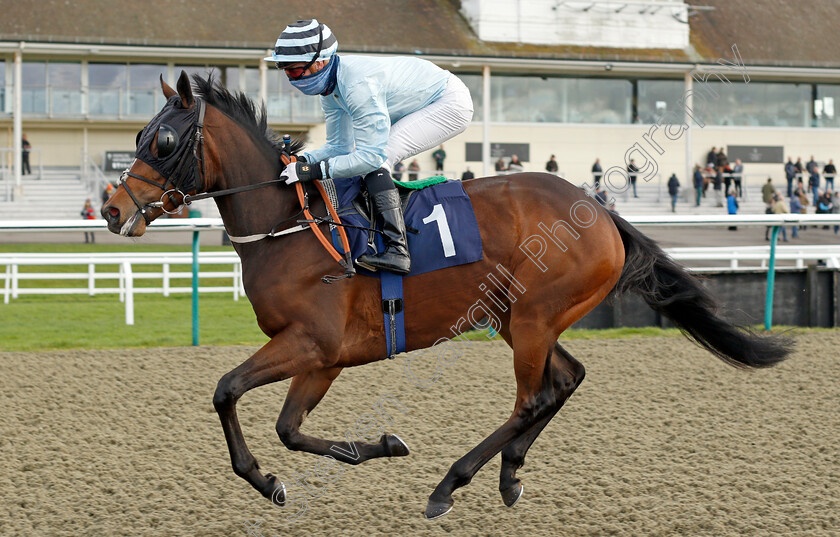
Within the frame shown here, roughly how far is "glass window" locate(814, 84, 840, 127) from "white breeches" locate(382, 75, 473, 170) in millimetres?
27967

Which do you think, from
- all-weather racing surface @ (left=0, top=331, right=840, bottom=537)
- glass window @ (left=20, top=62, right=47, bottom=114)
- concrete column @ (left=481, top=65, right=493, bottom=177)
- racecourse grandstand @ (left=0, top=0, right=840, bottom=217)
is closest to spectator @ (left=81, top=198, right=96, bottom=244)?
racecourse grandstand @ (left=0, top=0, right=840, bottom=217)

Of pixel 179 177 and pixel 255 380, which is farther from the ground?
pixel 179 177

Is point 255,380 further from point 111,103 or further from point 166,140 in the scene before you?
point 111,103

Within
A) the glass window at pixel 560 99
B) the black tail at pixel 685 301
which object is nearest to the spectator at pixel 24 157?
the glass window at pixel 560 99

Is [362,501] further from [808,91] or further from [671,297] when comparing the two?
[808,91]

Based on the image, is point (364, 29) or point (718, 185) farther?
point (718, 185)

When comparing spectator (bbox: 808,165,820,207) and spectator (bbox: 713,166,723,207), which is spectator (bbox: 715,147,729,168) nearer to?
spectator (bbox: 713,166,723,207)

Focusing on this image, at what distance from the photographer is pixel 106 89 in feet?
76.6

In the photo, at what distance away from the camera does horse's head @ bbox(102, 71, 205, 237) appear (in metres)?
3.38

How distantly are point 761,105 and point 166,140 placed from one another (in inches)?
1096

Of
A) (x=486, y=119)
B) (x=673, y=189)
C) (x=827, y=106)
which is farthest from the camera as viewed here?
(x=827, y=106)

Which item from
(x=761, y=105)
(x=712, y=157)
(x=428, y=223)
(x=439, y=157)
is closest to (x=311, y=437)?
(x=428, y=223)

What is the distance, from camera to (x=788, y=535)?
320cm

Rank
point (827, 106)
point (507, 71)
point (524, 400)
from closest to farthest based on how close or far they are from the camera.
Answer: point (524, 400)
point (507, 71)
point (827, 106)
